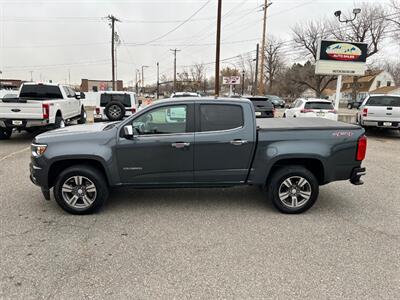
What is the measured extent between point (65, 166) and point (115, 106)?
8.54m

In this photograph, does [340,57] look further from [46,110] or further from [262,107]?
[46,110]

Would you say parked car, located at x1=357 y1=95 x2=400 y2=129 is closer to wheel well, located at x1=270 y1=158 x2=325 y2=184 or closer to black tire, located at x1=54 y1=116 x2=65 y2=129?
wheel well, located at x1=270 y1=158 x2=325 y2=184

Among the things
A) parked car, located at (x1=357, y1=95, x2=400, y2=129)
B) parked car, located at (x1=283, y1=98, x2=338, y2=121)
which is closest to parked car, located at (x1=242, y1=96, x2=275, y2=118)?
parked car, located at (x1=283, y1=98, x2=338, y2=121)

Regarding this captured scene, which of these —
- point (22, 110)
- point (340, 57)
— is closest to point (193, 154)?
point (22, 110)

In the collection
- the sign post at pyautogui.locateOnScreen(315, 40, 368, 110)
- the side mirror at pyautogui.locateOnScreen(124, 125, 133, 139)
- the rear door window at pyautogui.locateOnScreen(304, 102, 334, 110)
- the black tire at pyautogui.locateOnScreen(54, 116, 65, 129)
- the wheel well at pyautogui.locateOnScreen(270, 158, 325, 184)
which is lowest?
the wheel well at pyautogui.locateOnScreen(270, 158, 325, 184)

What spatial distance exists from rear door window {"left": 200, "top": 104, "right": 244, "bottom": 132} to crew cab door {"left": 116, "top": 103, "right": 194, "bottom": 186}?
0.18 meters

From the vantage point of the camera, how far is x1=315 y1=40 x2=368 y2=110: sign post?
19.0m

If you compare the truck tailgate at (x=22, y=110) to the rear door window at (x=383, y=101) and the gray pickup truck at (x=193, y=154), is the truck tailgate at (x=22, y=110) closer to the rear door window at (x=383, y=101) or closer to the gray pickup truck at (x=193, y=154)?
the gray pickup truck at (x=193, y=154)

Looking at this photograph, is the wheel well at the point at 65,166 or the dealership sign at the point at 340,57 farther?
the dealership sign at the point at 340,57

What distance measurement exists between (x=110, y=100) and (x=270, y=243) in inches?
441

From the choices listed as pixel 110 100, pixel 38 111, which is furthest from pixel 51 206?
pixel 110 100

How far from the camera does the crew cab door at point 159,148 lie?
447cm

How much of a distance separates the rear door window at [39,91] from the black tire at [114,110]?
6.69ft

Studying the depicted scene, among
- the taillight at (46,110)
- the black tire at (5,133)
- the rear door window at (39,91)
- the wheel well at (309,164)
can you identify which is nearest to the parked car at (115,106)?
the rear door window at (39,91)
